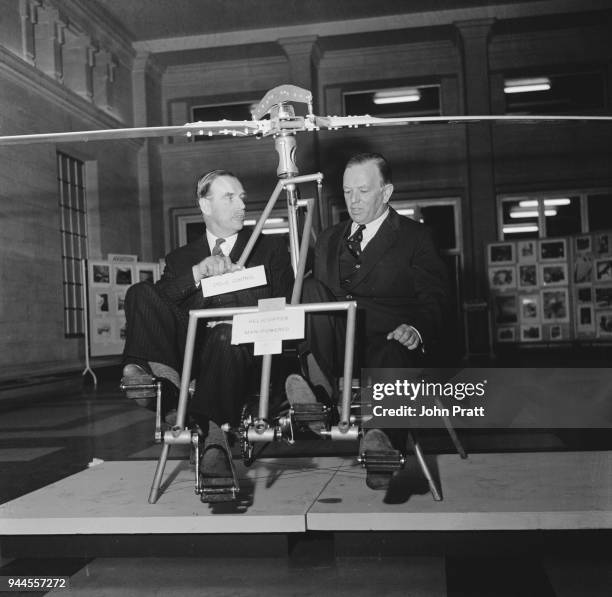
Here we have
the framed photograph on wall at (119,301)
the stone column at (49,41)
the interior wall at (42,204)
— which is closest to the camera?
the interior wall at (42,204)

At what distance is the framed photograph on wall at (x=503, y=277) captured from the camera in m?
11.7

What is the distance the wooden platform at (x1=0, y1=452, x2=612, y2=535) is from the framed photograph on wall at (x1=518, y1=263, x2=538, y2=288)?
873 centimetres

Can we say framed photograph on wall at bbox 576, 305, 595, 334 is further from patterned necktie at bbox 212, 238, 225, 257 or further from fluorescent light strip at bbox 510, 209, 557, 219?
patterned necktie at bbox 212, 238, 225, 257

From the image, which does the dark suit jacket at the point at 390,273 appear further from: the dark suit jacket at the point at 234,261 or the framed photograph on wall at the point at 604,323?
the framed photograph on wall at the point at 604,323

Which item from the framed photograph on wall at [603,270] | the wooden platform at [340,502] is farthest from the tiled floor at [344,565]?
the framed photograph on wall at [603,270]

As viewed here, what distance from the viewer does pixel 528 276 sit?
11578mm

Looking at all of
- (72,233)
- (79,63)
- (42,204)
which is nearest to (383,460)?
(42,204)

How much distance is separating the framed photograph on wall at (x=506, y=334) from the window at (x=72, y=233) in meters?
5.98

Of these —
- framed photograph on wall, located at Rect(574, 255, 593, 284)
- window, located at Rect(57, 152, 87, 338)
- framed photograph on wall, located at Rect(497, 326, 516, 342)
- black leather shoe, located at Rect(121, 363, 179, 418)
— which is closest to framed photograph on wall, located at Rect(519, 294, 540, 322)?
framed photograph on wall, located at Rect(497, 326, 516, 342)

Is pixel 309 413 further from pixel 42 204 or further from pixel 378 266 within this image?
pixel 42 204

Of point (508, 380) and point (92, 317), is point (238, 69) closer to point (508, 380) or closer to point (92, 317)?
point (92, 317)

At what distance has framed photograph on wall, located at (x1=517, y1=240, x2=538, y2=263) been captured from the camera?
454 inches

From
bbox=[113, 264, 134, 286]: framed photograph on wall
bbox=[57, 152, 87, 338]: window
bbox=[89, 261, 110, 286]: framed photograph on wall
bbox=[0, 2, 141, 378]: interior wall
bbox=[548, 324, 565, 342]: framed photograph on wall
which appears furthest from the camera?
bbox=[548, 324, 565, 342]: framed photograph on wall

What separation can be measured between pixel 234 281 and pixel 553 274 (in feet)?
32.3
